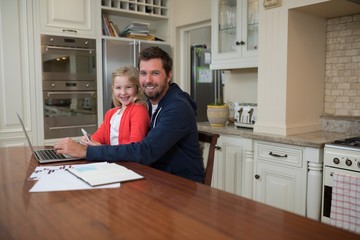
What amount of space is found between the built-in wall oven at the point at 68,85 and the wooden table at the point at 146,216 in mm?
2376

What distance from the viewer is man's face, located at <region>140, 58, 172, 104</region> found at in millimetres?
1713

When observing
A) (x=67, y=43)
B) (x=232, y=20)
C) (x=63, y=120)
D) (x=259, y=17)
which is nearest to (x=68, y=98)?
(x=63, y=120)

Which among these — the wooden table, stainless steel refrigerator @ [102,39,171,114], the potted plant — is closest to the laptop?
the wooden table

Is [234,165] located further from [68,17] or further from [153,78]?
[68,17]

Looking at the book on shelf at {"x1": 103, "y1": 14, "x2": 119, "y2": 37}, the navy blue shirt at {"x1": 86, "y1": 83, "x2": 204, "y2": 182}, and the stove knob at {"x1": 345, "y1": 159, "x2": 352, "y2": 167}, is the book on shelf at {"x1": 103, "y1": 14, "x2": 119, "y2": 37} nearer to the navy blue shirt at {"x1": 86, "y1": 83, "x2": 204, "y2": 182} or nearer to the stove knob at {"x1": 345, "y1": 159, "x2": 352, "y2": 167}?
the navy blue shirt at {"x1": 86, "y1": 83, "x2": 204, "y2": 182}

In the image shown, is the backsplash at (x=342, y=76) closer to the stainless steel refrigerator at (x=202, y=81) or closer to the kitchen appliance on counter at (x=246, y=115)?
the kitchen appliance on counter at (x=246, y=115)

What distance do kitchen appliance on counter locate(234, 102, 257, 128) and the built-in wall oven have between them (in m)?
1.60

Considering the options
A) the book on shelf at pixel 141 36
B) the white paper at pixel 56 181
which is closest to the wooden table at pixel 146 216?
the white paper at pixel 56 181

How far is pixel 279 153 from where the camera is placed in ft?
8.17

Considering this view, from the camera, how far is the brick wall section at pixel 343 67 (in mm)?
2670

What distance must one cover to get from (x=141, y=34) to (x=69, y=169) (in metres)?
2.89

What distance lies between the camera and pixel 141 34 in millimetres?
3957

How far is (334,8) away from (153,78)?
1609mm

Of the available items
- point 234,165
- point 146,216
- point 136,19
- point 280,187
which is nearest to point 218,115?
point 234,165
